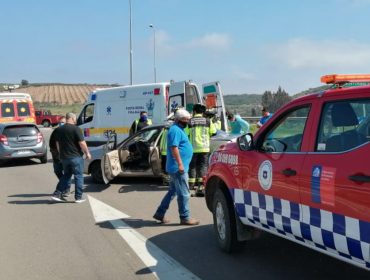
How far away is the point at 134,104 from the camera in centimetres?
1476

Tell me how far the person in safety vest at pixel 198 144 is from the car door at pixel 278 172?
413 centimetres

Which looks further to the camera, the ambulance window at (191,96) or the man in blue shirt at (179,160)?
the ambulance window at (191,96)

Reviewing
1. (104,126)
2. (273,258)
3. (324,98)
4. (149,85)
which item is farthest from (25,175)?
(324,98)

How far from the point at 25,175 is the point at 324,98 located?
36.8 feet

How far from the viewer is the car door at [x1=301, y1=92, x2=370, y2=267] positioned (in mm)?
3160

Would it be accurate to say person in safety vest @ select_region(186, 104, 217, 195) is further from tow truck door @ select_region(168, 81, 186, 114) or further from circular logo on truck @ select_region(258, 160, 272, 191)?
circular logo on truck @ select_region(258, 160, 272, 191)

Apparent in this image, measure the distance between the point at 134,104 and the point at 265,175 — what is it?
428 inches

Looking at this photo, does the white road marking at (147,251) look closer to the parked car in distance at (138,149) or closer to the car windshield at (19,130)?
the parked car in distance at (138,149)

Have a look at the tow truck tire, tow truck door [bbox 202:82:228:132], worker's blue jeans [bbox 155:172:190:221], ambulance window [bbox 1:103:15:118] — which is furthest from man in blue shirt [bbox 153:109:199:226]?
ambulance window [bbox 1:103:15:118]

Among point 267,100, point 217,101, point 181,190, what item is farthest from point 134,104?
point 181,190

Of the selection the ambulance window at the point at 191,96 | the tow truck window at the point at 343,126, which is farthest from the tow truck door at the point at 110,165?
the tow truck window at the point at 343,126

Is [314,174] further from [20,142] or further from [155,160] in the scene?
[20,142]

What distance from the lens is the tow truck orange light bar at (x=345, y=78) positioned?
3829mm

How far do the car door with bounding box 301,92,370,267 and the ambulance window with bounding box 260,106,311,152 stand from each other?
22cm
